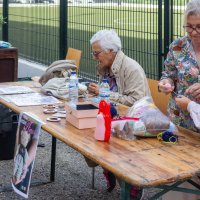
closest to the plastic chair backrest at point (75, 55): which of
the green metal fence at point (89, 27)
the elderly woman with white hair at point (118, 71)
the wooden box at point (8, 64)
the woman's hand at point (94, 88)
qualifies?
the green metal fence at point (89, 27)

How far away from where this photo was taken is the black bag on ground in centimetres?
521

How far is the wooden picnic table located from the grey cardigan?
2.74 feet

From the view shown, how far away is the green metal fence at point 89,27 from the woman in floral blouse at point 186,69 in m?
1.93

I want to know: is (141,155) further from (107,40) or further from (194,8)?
(107,40)

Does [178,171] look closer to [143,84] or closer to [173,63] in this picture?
[173,63]

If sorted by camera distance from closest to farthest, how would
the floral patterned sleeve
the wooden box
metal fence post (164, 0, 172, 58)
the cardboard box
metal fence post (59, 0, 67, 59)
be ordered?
the cardboard box, the floral patterned sleeve, metal fence post (164, 0, 172, 58), the wooden box, metal fence post (59, 0, 67, 59)

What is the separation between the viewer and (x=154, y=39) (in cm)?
590

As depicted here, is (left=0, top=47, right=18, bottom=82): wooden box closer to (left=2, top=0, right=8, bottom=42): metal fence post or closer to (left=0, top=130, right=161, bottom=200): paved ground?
(left=0, top=130, right=161, bottom=200): paved ground

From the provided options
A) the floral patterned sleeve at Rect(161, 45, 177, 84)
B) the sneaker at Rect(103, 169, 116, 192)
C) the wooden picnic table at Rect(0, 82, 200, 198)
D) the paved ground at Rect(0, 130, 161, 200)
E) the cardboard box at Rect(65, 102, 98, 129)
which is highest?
the floral patterned sleeve at Rect(161, 45, 177, 84)

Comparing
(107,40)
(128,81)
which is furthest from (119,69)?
(107,40)

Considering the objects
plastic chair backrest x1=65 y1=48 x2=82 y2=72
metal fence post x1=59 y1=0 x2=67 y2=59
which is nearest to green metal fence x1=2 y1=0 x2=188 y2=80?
metal fence post x1=59 y1=0 x2=67 y2=59

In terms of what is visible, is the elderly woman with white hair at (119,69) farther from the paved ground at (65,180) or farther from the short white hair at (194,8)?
the short white hair at (194,8)

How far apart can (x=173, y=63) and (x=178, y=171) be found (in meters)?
1.23

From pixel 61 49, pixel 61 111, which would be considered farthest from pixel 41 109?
pixel 61 49
